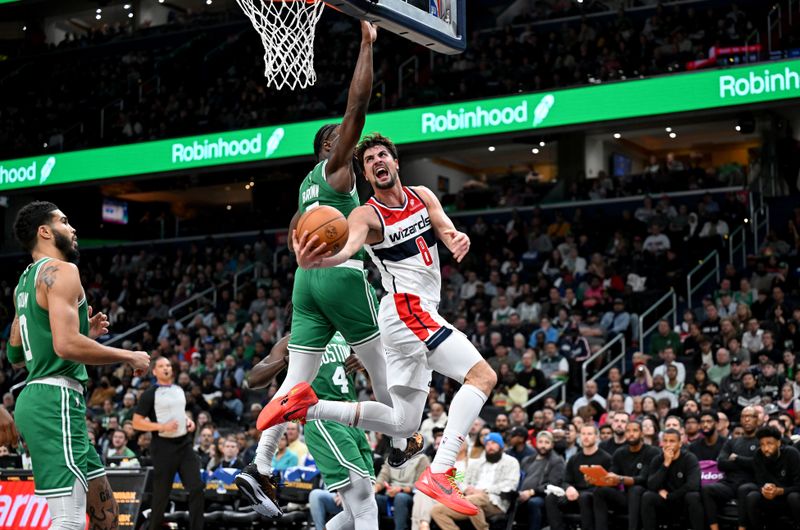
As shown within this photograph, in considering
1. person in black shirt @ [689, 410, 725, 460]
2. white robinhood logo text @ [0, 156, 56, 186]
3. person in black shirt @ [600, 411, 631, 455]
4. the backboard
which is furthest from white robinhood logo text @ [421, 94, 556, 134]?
the backboard

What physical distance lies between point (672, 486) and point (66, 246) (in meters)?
8.45

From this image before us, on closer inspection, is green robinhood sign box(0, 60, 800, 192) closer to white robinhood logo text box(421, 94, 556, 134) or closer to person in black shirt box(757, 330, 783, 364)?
white robinhood logo text box(421, 94, 556, 134)

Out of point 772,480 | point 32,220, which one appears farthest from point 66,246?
point 772,480

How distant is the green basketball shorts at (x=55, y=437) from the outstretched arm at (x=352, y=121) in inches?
84.3

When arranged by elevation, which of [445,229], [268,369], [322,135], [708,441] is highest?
[322,135]

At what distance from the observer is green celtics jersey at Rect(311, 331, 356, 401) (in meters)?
7.68

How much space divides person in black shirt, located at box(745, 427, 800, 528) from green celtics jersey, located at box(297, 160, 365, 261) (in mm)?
6752

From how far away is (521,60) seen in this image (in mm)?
24984

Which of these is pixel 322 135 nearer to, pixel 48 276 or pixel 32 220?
pixel 32 220

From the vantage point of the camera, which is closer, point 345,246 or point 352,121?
point 345,246

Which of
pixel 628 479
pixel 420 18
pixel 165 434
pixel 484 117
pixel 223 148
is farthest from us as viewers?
pixel 223 148

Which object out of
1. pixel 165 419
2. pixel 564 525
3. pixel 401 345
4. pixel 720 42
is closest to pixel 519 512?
pixel 564 525

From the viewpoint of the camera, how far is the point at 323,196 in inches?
275

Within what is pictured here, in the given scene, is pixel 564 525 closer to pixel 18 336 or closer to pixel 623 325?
pixel 623 325
